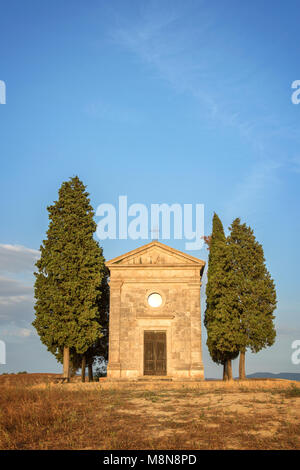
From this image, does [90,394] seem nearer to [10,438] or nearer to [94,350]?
[10,438]

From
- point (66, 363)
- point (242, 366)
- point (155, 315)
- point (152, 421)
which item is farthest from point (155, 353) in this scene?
point (152, 421)

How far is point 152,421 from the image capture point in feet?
37.8

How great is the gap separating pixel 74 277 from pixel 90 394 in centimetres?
1146

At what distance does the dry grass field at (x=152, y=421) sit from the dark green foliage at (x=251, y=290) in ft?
42.4

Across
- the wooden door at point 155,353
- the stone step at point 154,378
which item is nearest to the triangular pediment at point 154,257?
the wooden door at point 155,353

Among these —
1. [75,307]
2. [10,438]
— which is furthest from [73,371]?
[10,438]

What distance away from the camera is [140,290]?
29.3 meters

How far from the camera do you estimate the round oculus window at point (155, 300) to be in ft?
95.6

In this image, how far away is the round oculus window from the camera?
2912cm

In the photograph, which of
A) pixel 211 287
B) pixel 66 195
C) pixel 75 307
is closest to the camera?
pixel 75 307

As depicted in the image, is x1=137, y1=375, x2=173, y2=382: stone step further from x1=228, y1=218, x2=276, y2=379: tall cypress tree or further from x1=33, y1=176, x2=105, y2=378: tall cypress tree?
x1=228, y1=218, x2=276, y2=379: tall cypress tree

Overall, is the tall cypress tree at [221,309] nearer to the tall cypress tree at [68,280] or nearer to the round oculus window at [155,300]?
the round oculus window at [155,300]

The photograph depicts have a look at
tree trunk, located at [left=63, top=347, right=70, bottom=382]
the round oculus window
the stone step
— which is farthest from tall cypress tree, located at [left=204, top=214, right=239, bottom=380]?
tree trunk, located at [left=63, top=347, right=70, bottom=382]

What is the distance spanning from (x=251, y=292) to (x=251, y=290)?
0.18 meters
